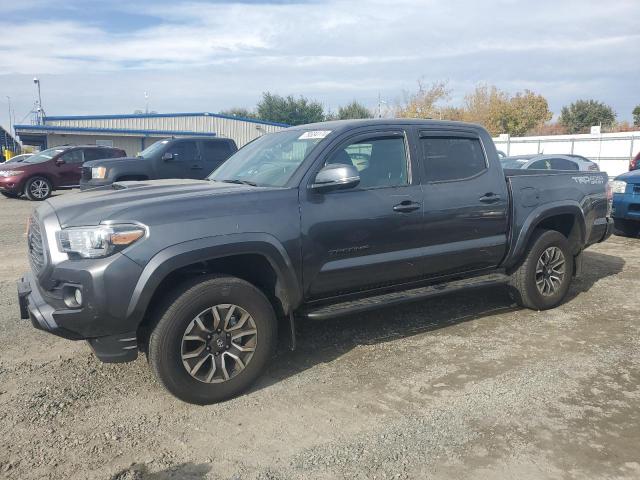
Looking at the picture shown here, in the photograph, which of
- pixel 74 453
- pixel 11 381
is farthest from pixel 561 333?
pixel 11 381

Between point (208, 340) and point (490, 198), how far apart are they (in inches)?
112

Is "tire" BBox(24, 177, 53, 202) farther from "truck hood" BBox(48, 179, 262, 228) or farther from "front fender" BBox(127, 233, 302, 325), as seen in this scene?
"front fender" BBox(127, 233, 302, 325)

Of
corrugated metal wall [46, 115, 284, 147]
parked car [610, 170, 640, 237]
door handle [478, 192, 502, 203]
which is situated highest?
corrugated metal wall [46, 115, 284, 147]

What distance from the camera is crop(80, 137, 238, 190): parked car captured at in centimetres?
1173

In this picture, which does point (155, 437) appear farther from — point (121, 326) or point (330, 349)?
point (330, 349)

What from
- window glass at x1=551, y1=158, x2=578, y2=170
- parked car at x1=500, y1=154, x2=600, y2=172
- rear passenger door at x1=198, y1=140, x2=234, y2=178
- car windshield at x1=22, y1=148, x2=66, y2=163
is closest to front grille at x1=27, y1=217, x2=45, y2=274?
rear passenger door at x1=198, y1=140, x2=234, y2=178

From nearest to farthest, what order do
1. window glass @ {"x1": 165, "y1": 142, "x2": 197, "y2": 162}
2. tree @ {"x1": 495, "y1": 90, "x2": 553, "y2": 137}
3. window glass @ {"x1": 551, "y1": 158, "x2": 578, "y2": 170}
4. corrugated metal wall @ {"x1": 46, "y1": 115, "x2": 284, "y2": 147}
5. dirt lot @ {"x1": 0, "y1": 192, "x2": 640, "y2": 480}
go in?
dirt lot @ {"x1": 0, "y1": 192, "x2": 640, "y2": 480}
window glass @ {"x1": 551, "y1": 158, "x2": 578, "y2": 170}
window glass @ {"x1": 165, "y1": 142, "x2": 197, "y2": 162}
corrugated metal wall @ {"x1": 46, "y1": 115, "x2": 284, "y2": 147}
tree @ {"x1": 495, "y1": 90, "x2": 553, "y2": 137}

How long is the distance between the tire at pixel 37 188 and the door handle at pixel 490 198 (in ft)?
51.5

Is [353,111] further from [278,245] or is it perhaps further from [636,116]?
[278,245]

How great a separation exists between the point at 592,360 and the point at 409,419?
1.86 metres

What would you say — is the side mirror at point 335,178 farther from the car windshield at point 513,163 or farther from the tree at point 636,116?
the tree at point 636,116

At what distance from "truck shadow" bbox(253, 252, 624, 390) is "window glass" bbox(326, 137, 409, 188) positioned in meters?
1.24

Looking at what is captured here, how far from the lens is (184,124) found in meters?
40.2

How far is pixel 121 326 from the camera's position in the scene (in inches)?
131
